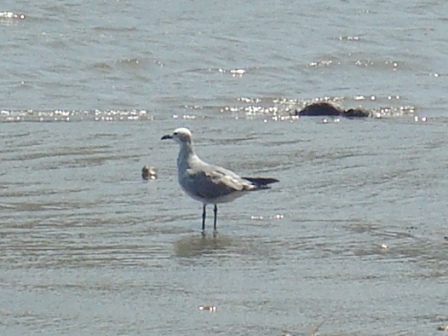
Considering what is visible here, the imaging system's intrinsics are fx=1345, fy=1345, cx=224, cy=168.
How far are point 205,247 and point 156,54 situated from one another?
738 centimetres

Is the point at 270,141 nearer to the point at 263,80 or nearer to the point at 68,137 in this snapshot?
the point at 68,137

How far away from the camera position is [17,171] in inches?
327

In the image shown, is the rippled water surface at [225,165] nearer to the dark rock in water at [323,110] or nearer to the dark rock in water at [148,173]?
the dark rock in water at [148,173]

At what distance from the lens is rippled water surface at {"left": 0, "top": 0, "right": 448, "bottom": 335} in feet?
18.2

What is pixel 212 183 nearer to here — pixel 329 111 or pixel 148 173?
pixel 148 173

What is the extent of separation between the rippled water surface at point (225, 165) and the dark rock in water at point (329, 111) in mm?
174

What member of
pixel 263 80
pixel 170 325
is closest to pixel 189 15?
pixel 263 80

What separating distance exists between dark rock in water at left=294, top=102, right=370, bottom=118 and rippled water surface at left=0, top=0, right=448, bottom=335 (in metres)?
0.17

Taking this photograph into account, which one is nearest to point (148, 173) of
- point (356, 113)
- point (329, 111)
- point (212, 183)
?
point (212, 183)

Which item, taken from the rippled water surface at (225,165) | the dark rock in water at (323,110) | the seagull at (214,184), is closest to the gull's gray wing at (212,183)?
the seagull at (214,184)

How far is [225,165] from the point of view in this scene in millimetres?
8719

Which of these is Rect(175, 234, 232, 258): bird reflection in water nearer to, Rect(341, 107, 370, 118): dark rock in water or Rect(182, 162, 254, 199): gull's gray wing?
Rect(182, 162, 254, 199): gull's gray wing

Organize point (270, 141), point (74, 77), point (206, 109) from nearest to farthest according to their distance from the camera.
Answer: point (270, 141)
point (206, 109)
point (74, 77)

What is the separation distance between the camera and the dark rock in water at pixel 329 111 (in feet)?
35.6
